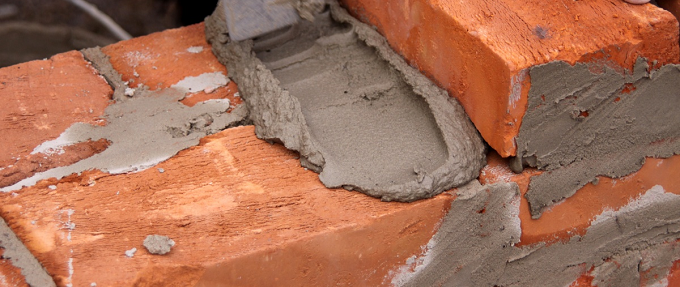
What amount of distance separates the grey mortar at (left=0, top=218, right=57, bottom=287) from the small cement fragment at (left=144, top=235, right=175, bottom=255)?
0.27 metres

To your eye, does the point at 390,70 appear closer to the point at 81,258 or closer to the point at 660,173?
the point at 660,173

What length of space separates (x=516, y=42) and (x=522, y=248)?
77 centimetres

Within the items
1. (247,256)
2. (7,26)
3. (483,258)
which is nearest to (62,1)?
(7,26)

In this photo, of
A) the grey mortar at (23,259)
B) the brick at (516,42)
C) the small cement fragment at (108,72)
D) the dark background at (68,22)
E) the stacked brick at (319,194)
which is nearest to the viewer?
the grey mortar at (23,259)

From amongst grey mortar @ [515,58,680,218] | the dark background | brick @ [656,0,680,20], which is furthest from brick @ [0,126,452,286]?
the dark background

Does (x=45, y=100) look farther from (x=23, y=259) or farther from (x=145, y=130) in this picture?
(x=23, y=259)

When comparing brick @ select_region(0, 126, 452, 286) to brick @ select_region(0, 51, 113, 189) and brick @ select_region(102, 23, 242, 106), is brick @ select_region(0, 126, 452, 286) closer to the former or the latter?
brick @ select_region(0, 51, 113, 189)

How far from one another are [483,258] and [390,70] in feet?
2.60

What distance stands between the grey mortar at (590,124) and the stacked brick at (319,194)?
0.12ft

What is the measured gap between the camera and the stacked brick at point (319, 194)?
182 cm

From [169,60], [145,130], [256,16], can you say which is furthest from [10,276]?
[256,16]

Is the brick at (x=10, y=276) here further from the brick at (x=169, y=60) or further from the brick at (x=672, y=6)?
the brick at (x=672, y=6)

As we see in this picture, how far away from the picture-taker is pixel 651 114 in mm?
2176

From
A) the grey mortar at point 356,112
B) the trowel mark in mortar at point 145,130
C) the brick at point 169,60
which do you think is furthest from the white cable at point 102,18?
the trowel mark in mortar at point 145,130
